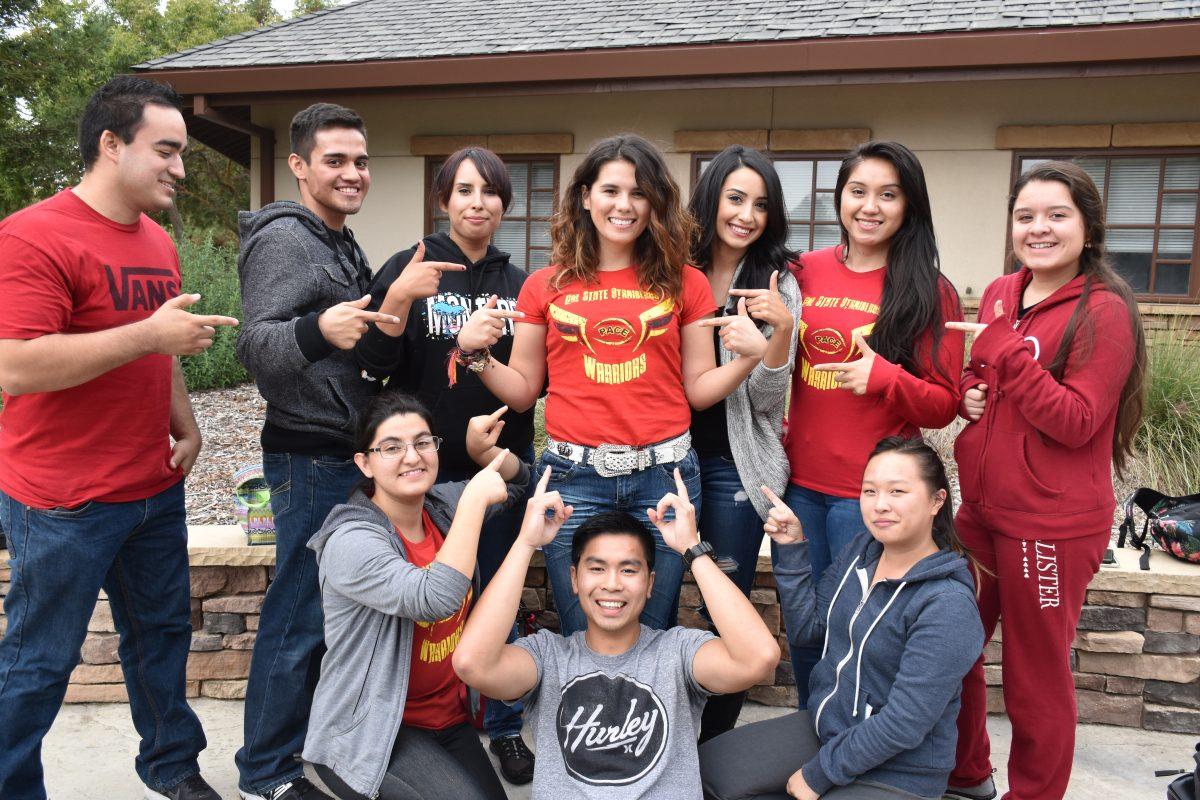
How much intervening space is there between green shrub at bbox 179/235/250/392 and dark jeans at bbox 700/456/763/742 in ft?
16.3

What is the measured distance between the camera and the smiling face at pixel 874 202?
98.5 inches

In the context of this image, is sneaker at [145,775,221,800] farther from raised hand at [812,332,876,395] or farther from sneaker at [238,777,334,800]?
raised hand at [812,332,876,395]

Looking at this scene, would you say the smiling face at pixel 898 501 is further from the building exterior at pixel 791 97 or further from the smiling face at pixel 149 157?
the building exterior at pixel 791 97

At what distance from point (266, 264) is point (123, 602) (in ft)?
3.55

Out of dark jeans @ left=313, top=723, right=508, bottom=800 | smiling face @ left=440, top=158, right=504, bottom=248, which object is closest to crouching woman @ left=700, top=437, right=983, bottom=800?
dark jeans @ left=313, top=723, right=508, bottom=800

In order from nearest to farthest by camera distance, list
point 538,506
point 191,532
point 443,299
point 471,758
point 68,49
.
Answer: point 538,506
point 471,758
point 443,299
point 191,532
point 68,49

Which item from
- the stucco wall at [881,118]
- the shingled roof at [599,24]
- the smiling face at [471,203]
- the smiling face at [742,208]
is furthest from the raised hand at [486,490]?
the stucco wall at [881,118]

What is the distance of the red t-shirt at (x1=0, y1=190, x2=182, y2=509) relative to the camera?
2154 millimetres

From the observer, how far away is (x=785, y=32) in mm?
6840

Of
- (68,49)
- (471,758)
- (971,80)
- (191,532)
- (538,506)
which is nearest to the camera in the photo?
(538,506)

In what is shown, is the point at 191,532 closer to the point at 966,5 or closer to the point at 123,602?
the point at 123,602

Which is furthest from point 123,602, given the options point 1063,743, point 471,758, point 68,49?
point 68,49

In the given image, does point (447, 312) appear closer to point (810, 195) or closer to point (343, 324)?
point (343, 324)

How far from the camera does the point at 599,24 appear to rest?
7.81 m
